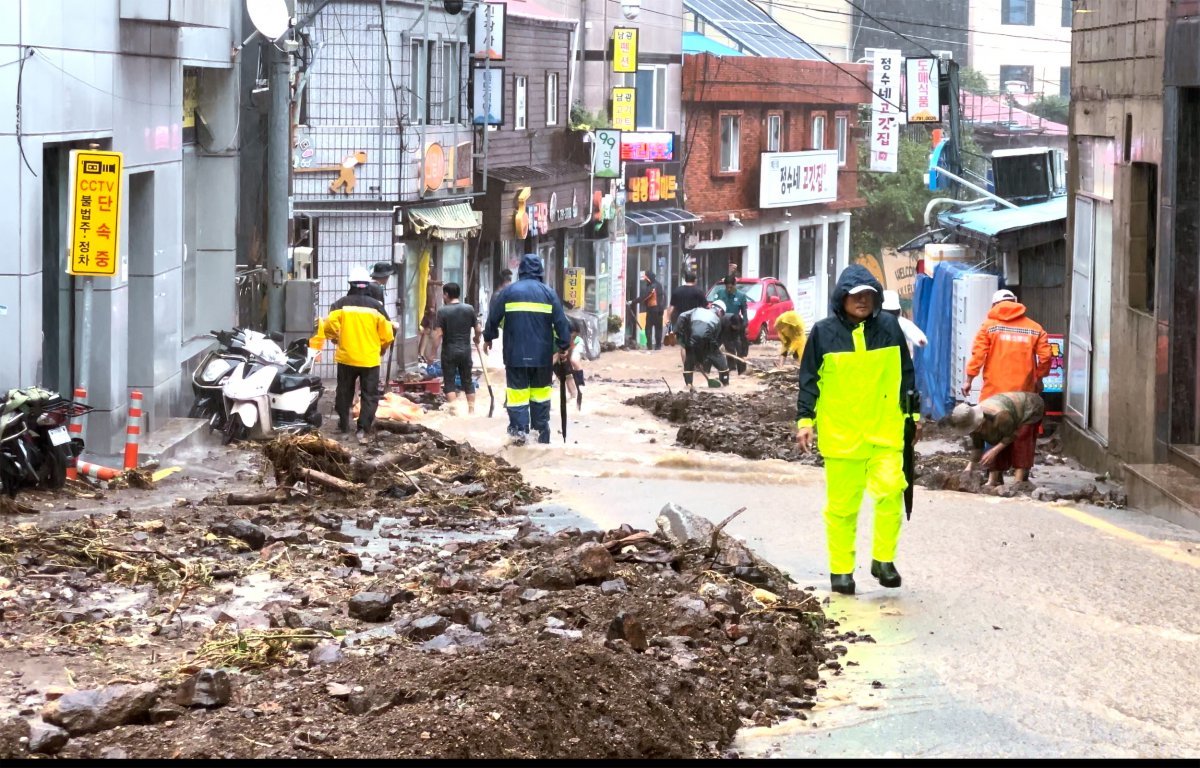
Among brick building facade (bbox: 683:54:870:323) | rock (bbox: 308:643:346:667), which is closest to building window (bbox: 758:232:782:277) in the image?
brick building facade (bbox: 683:54:870:323)

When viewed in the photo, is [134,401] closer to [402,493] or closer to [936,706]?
[402,493]

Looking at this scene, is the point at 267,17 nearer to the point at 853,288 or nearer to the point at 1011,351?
the point at 1011,351

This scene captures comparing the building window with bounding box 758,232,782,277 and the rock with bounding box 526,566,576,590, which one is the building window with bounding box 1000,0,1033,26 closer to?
the building window with bounding box 758,232,782,277

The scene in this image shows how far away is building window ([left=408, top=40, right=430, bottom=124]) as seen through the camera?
27281 mm

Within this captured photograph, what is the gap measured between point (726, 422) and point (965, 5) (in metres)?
53.8

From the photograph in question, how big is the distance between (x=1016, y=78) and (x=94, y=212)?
6377 cm

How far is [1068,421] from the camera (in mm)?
16797

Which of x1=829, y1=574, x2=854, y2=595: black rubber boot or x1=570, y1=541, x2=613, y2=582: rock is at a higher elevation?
x1=570, y1=541, x2=613, y2=582: rock

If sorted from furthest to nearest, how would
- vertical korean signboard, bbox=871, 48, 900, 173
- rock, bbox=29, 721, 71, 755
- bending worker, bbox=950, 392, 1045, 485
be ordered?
vertical korean signboard, bbox=871, 48, 900, 173
bending worker, bbox=950, 392, 1045, 485
rock, bbox=29, 721, 71, 755

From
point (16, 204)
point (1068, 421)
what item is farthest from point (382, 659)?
point (1068, 421)

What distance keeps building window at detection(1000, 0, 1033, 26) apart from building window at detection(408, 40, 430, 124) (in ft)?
159

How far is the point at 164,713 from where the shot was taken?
5895 millimetres

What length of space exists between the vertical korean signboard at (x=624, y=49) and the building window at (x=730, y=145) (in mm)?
7954

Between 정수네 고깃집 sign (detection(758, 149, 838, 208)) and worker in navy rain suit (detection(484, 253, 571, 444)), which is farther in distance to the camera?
정수네 고깃집 sign (detection(758, 149, 838, 208))
